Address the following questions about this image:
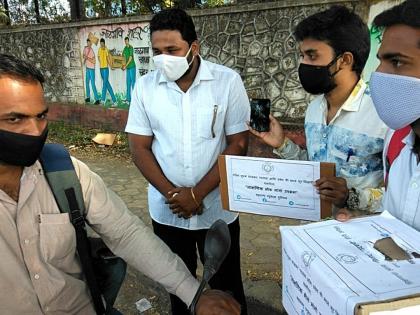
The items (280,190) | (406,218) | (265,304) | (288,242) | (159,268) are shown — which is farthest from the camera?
(265,304)

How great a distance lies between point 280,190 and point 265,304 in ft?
5.09

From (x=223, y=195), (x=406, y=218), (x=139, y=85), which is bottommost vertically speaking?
(x=223, y=195)

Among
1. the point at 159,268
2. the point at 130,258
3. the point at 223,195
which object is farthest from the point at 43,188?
the point at 223,195

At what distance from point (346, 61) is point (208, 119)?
31.1 inches

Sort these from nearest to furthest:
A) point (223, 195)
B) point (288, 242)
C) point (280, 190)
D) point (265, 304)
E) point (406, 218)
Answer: point (288, 242)
point (406, 218)
point (280, 190)
point (223, 195)
point (265, 304)

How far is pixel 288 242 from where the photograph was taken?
0.96 meters

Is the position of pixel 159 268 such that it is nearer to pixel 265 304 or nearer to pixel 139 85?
pixel 139 85

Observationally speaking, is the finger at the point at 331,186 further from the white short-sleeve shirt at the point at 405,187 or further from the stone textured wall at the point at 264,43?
the stone textured wall at the point at 264,43

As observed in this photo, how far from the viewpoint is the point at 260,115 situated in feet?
6.27

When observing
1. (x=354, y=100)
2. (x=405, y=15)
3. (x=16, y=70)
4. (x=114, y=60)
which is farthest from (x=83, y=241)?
(x=114, y=60)

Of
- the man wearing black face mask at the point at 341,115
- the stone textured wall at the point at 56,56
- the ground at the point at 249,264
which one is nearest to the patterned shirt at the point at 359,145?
the man wearing black face mask at the point at 341,115

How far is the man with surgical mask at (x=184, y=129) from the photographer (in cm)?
221

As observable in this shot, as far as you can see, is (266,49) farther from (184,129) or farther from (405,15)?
(405,15)

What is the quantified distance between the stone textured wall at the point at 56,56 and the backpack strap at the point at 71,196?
706 cm
